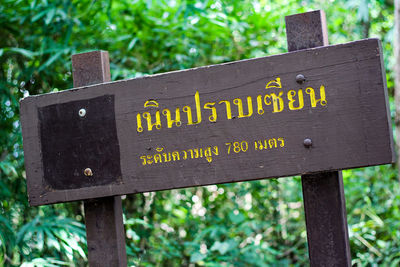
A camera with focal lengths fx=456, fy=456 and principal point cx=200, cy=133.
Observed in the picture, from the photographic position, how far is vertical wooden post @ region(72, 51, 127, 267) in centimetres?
144

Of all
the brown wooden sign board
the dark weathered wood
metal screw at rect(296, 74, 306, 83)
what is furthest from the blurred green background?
metal screw at rect(296, 74, 306, 83)

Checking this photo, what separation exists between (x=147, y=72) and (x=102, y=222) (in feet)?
4.27

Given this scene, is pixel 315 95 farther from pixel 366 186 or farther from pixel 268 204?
pixel 366 186

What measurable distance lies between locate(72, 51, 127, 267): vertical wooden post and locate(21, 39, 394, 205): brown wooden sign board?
0.29 feet

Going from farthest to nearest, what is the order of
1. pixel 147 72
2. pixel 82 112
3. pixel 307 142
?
pixel 147 72
pixel 82 112
pixel 307 142

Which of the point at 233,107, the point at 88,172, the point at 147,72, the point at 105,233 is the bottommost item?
the point at 105,233

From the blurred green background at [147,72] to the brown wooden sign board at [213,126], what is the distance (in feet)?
2.49

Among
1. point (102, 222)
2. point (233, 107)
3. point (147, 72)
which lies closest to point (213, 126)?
point (233, 107)

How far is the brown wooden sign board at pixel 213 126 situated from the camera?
1.18 metres

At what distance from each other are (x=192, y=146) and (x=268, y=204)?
6.27 feet

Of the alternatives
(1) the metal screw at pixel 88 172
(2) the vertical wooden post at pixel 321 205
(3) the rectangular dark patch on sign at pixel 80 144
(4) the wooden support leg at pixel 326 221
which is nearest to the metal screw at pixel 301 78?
(2) the vertical wooden post at pixel 321 205

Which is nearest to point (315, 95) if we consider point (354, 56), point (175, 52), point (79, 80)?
point (354, 56)

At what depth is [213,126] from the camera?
1.29 m

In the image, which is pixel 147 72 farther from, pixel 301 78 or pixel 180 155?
pixel 301 78
